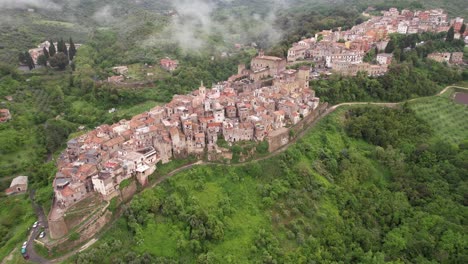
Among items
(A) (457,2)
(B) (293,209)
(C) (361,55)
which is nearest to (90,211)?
(B) (293,209)

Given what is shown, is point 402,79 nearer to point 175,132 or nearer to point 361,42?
point 361,42

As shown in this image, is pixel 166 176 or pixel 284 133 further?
pixel 284 133

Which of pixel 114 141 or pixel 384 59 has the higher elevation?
pixel 384 59

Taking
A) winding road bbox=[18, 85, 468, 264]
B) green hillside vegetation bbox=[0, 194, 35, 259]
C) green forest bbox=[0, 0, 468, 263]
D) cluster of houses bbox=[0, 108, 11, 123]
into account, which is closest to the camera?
winding road bbox=[18, 85, 468, 264]

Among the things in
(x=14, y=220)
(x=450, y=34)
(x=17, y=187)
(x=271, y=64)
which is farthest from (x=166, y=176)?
(x=450, y=34)

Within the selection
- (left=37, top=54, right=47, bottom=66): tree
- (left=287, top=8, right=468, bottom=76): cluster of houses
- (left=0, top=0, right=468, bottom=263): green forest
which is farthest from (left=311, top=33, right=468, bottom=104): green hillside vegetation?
(left=37, top=54, right=47, bottom=66): tree

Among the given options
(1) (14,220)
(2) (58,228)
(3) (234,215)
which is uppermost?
(2) (58,228)

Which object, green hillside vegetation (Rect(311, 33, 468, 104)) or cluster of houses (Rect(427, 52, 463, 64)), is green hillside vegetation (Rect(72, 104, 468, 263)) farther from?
cluster of houses (Rect(427, 52, 463, 64))

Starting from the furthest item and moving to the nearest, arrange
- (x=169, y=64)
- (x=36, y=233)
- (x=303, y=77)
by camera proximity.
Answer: (x=169, y=64), (x=303, y=77), (x=36, y=233)

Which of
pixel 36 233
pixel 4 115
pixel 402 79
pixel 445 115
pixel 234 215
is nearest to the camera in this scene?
pixel 36 233
